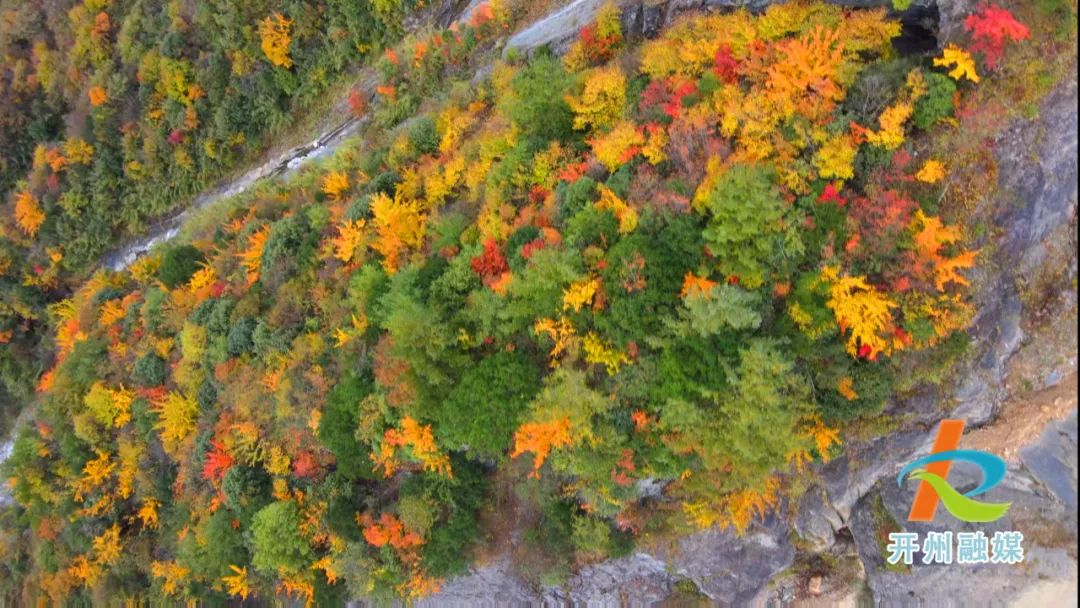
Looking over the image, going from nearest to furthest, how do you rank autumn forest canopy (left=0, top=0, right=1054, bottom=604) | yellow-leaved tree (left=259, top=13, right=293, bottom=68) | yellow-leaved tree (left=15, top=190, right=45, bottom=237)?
autumn forest canopy (left=0, top=0, right=1054, bottom=604) → yellow-leaved tree (left=259, top=13, right=293, bottom=68) → yellow-leaved tree (left=15, top=190, right=45, bottom=237)

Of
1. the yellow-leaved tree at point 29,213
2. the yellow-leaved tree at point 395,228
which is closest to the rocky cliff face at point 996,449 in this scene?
the yellow-leaved tree at point 395,228

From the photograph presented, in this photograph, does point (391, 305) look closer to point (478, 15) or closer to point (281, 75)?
point (478, 15)

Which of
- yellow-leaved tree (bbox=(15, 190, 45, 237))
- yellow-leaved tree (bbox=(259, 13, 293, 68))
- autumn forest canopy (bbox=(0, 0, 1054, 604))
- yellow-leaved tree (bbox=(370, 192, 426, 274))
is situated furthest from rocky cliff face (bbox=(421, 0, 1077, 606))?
yellow-leaved tree (bbox=(15, 190, 45, 237))

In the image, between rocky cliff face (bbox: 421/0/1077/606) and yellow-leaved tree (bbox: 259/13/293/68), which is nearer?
rocky cliff face (bbox: 421/0/1077/606)

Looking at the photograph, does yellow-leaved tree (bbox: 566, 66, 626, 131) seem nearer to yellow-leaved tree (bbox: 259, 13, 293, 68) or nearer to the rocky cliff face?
the rocky cliff face

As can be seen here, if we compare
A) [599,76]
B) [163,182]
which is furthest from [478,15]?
[163,182]

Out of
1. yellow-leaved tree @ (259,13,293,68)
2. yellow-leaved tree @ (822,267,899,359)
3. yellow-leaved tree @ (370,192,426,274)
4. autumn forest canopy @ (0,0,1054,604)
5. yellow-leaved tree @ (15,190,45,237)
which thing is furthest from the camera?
yellow-leaved tree @ (15,190,45,237)

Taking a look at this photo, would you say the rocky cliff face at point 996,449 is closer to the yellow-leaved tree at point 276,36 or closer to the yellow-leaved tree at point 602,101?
the yellow-leaved tree at point 602,101
